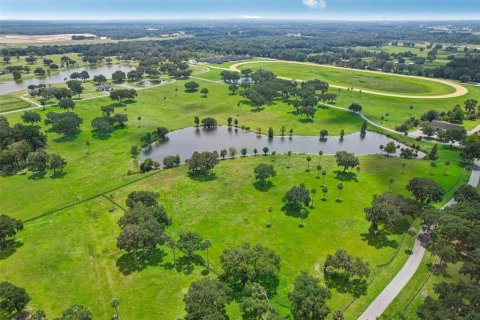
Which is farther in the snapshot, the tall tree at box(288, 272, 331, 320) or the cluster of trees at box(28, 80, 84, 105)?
the cluster of trees at box(28, 80, 84, 105)

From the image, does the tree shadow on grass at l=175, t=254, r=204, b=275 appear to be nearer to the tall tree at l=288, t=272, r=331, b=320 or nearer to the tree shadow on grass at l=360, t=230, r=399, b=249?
the tall tree at l=288, t=272, r=331, b=320

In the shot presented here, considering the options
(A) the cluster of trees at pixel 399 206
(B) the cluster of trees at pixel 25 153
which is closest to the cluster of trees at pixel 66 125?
(B) the cluster of trees at pixel 25 153

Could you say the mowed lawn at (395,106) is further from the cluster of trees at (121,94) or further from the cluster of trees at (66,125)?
the cluster of trees at (66,125)

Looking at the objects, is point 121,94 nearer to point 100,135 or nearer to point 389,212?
point 100,135

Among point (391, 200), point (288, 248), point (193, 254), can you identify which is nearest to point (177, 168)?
point (193, 254)

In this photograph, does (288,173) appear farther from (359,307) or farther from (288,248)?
(359,307)

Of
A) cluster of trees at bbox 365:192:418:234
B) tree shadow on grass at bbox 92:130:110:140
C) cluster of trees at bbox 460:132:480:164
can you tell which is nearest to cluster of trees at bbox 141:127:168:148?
tree shadow on grass at bbox 92:130:110:140

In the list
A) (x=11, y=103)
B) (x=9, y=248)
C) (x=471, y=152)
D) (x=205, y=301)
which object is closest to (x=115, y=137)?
(x=9, y=248)
